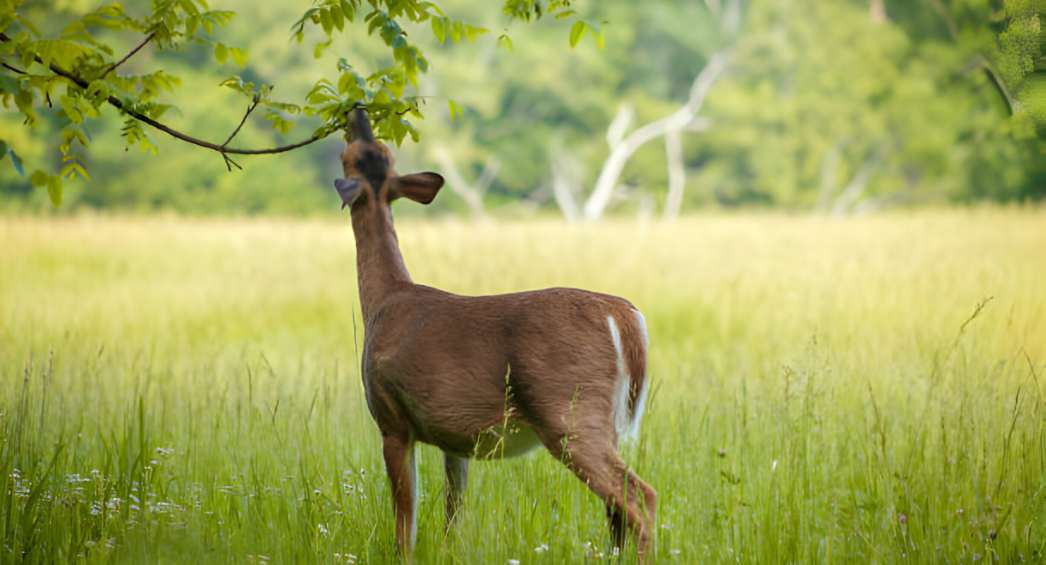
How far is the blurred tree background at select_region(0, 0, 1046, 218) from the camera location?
1234 inches

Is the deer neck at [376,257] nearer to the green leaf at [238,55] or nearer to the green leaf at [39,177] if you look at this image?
the green leaf at [238,55]

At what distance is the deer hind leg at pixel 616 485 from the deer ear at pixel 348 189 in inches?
43.3

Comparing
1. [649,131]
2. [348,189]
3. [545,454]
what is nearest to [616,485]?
[545,454]

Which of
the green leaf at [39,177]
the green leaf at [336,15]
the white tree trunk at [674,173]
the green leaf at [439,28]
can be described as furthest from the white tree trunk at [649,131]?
the green leaf at [39,177]

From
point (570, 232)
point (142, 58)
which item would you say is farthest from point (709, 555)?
point (142, 58)

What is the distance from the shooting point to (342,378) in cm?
739

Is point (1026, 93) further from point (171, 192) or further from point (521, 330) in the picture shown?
point (171, 192)

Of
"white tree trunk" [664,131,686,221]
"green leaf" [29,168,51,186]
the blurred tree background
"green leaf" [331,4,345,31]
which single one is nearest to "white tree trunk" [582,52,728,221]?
the blurred tree background

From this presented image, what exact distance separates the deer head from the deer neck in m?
0.05

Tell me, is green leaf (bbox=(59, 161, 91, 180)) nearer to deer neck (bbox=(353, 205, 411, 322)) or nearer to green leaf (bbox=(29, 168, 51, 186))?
green leaf (bbox=(29, 168, 51, 186))

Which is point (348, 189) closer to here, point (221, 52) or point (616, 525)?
point (221, 52)

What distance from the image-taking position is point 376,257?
3.72 m

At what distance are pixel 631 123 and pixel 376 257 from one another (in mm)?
34547

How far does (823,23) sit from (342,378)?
29.5 meters
